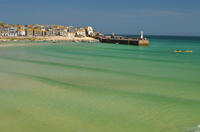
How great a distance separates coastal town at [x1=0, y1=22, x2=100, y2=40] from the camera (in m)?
80.5

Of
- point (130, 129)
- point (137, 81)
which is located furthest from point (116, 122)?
point (137, 81)

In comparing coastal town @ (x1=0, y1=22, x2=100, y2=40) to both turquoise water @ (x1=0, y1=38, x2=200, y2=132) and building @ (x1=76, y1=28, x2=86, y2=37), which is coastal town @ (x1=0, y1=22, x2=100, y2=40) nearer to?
building @ (x1=76, y1=28, x2=86, y2=37)

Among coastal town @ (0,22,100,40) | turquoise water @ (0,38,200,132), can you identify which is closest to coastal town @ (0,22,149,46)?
coastal town @ (0,22,100,40)

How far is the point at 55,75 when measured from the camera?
1373 centimetres

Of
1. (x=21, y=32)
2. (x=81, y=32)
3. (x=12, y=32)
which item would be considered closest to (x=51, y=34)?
(x=21, y=32)

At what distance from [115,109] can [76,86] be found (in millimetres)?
3495

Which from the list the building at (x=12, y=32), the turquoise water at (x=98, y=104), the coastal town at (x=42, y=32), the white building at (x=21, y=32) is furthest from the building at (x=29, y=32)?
the turquoise water at (x=98, y=104)

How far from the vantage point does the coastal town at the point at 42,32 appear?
8052cm

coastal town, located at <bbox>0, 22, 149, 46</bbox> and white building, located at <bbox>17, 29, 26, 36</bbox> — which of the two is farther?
white building, located at <bbox>17, 29, 26, 36</bbox>

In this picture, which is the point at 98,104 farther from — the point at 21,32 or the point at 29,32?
the point at 29,32

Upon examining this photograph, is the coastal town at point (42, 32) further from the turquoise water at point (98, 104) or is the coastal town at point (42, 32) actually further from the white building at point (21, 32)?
the turquoise water at point (98, 104)

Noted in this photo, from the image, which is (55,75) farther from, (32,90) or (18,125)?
(18,125)

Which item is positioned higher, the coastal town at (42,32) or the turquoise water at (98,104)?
the coastal town at (42,32)

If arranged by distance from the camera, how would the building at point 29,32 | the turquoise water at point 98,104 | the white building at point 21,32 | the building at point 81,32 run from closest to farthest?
the turquoise water at point 98,104
the white building at point 21,32
the building at point 29,32
the building at point 81,32
